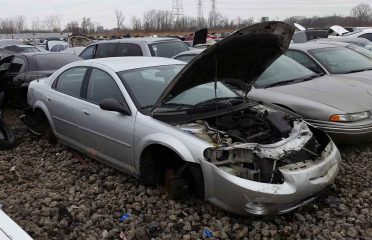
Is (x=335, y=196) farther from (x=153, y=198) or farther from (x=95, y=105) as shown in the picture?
(x=95, y=105)

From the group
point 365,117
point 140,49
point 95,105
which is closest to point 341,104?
point 365,117

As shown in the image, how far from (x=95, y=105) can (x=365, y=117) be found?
11.1 ft

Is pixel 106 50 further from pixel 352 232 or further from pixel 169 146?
pixel 352 232

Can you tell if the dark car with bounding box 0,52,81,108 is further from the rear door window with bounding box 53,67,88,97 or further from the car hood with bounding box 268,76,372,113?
the car hood with bounding box 268,76,372,113

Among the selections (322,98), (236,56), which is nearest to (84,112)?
(236,56)

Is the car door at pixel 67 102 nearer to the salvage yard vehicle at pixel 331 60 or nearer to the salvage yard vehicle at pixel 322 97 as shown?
the salvage yard vehicle at pixel 322 97

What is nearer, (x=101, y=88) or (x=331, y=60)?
(x=101, y=88)

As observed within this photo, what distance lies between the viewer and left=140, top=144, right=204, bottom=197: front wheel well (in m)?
4.04

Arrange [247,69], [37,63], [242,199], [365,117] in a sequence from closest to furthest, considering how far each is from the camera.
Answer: [242,199] < [247,69] < [365,117] < [37,63]

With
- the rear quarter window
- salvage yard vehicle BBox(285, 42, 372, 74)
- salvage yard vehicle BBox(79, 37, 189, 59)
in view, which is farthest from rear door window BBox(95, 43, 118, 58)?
salvage yard vehicle BBox(285, 42, 372, 74)

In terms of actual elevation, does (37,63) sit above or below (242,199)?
above

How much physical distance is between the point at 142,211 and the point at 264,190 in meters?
1.32

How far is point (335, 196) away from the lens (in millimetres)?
4359

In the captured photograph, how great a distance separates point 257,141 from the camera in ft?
13.4
